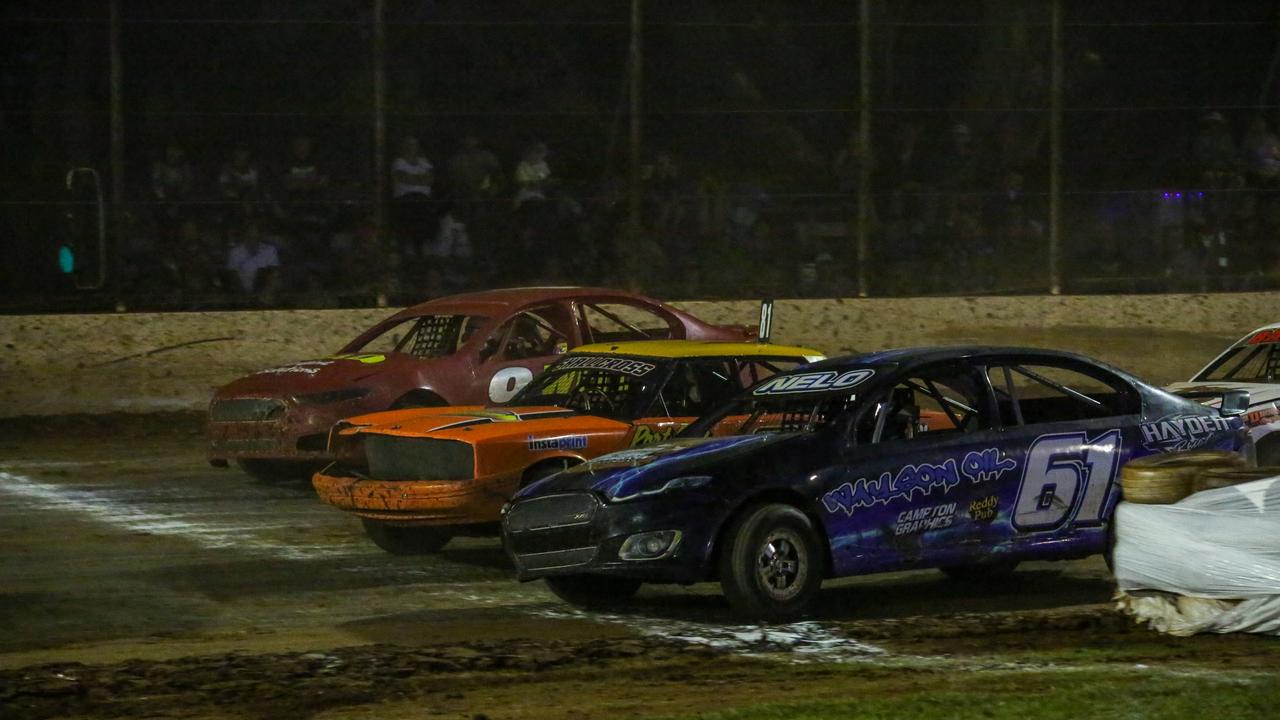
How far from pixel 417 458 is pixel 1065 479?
3.48m

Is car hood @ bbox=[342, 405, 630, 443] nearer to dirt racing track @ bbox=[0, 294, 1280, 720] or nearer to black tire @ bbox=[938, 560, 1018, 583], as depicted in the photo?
dirt racing track @ bbox=[0, 294, 1280, 720]

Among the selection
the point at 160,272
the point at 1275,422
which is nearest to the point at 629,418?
the point at 1275,422

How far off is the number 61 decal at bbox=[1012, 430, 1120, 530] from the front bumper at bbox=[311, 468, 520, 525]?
107 inches

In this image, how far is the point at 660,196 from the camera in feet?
68.6

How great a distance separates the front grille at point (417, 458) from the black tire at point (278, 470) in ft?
10.2

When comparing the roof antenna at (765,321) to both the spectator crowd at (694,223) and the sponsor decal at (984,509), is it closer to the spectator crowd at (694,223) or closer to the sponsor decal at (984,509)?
the sponsor decal at (984,509)

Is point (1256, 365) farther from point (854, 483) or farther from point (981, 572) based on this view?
point (854, 483)

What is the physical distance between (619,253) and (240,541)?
33.1ft

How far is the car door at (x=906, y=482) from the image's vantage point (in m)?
8.58

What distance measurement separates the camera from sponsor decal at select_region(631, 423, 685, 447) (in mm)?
10461

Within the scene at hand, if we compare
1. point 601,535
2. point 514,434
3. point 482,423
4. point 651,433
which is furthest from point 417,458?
point 601,535

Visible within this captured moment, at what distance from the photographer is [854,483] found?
8.60 m

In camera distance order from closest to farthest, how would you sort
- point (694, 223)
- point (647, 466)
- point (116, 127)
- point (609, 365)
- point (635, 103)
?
point (647, 466) < point (609, 365) < point (116, 127) < point (635, 103) < point (694, 223)

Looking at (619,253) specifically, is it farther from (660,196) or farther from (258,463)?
(258,463)
